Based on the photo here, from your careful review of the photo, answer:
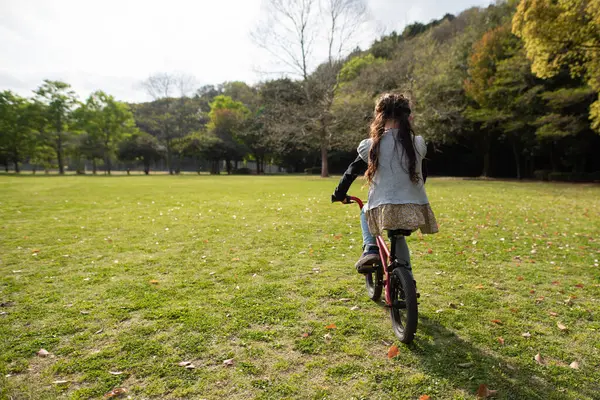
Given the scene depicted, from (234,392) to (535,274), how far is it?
14.2ft

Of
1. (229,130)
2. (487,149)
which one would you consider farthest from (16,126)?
(487,149)

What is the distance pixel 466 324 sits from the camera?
3.24m

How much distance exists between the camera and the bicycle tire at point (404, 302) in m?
2.62

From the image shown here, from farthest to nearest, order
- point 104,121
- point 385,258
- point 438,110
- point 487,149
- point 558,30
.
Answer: point 104,121, point 487,149, point 438,110, point 558,30, point 385,258

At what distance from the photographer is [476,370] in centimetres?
253

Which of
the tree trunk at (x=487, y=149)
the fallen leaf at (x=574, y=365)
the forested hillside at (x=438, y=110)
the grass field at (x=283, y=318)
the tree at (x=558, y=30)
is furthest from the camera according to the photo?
the tree trunk at (x=487, y=149)

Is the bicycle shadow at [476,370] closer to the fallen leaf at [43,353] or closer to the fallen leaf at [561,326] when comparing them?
the fallen leaf at [561,326]

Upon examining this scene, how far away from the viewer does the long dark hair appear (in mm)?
2697

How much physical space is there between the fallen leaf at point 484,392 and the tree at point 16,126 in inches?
2152

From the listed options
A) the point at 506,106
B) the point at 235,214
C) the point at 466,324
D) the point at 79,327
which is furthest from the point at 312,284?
the point at 506,106

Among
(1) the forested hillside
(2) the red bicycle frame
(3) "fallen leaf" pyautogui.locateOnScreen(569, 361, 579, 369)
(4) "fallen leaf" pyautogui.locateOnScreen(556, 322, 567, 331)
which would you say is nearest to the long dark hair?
(2) the red bicycle frame

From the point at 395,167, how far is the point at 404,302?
1.08m

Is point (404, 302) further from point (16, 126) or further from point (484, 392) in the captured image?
point (16, 126)

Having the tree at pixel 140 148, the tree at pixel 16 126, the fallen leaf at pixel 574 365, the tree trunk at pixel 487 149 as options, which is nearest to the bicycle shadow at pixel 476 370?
the fallen leaf at pixel 574 365
